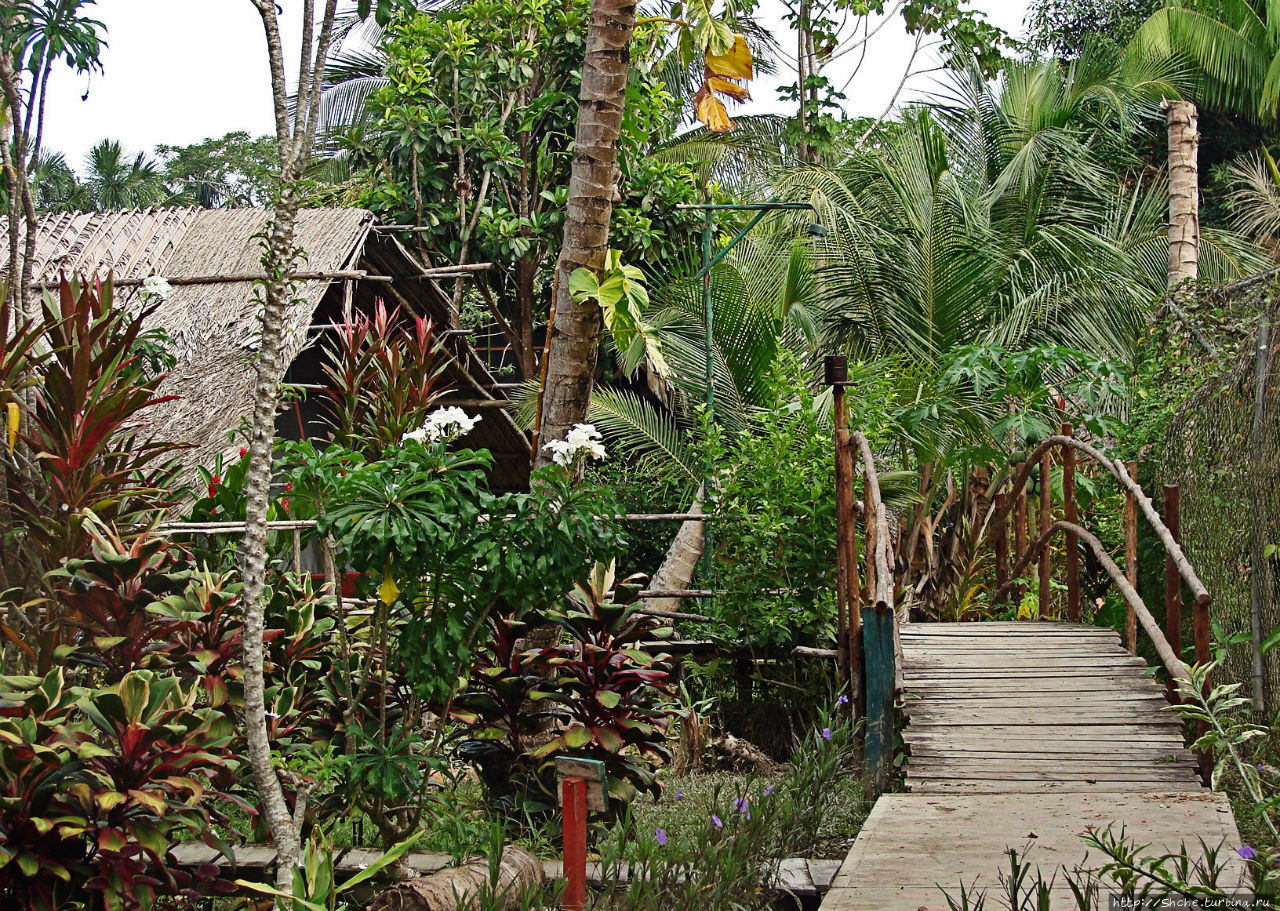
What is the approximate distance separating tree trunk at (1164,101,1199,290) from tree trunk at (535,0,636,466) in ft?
A: 24.3

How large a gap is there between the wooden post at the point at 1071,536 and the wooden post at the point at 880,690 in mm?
1961

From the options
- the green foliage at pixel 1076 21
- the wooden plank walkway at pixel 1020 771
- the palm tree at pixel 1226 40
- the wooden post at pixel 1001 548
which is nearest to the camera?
the wooden plank walkway at pixel 1020 771

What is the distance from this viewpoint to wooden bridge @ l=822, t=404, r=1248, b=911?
13.3 ft

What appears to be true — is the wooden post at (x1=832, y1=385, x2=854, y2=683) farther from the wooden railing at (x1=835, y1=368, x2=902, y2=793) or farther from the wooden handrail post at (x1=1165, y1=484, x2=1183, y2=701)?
the wooden handrail post at (x1=1165, y1=484, x2=1183, y2=701)

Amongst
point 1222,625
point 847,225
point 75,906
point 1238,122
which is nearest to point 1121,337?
A: point 847,225

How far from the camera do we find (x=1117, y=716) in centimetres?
553

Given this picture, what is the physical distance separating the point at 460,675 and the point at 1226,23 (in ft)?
56.1

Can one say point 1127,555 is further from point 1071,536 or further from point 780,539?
point 780,539

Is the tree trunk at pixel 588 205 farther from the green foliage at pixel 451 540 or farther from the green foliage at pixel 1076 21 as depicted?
the green foliage at pixel 1076 21

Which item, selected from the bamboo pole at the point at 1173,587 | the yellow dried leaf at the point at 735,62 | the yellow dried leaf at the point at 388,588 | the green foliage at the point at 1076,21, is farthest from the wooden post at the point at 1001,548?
the green foliage at the point at 1076,21

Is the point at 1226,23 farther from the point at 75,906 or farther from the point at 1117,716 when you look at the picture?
the point at 75,906

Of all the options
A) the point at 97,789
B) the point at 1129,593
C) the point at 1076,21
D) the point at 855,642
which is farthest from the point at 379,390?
the point at 1076,21

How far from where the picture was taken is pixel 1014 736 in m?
5.44

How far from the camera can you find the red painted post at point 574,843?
134 inches
